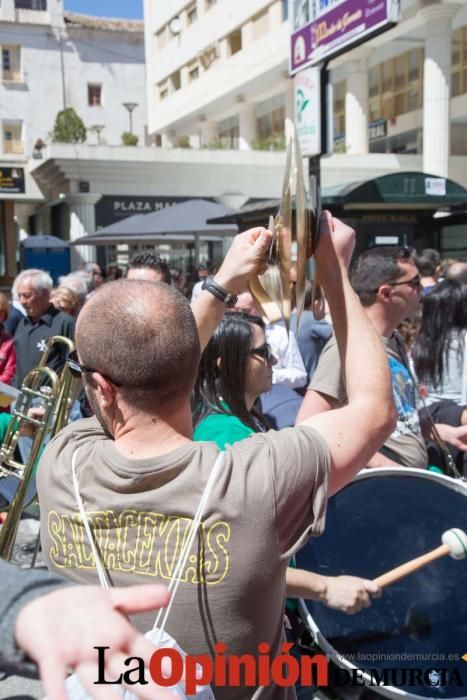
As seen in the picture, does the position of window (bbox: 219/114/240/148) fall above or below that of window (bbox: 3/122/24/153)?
below

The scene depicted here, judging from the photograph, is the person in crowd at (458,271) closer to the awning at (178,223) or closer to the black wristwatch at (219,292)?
the black wristwatch at (219,292)

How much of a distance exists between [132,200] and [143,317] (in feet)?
65.4

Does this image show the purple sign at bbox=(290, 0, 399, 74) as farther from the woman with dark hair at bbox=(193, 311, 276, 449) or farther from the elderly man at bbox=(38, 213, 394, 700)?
the elderly man at bbox=(38, 213, 394, 700)

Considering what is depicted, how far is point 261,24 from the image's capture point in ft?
84.7

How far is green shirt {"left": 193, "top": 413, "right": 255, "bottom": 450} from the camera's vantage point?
6.58 ft

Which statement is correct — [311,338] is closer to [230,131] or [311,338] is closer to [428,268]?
[428,268]

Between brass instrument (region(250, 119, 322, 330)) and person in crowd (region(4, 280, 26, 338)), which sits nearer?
brass instrument (region(250, 119, 322, 330))

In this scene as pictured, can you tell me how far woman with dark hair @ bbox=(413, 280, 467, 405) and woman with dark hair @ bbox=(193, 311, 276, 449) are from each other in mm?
1835

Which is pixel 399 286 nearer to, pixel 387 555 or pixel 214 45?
pixel 387 555

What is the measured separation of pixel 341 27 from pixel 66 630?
9788 mm

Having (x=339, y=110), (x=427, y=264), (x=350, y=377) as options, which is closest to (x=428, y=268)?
(x=427, y=264)

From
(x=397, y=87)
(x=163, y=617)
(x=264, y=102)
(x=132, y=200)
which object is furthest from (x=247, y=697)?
(x=264, y=102)

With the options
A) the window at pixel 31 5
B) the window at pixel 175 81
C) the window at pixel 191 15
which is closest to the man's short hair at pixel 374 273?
the window at pixel 191 15

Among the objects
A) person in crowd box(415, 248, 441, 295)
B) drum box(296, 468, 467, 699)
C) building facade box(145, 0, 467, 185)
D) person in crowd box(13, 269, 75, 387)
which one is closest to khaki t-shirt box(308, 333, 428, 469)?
drum box(296, 468, 467, 699)
